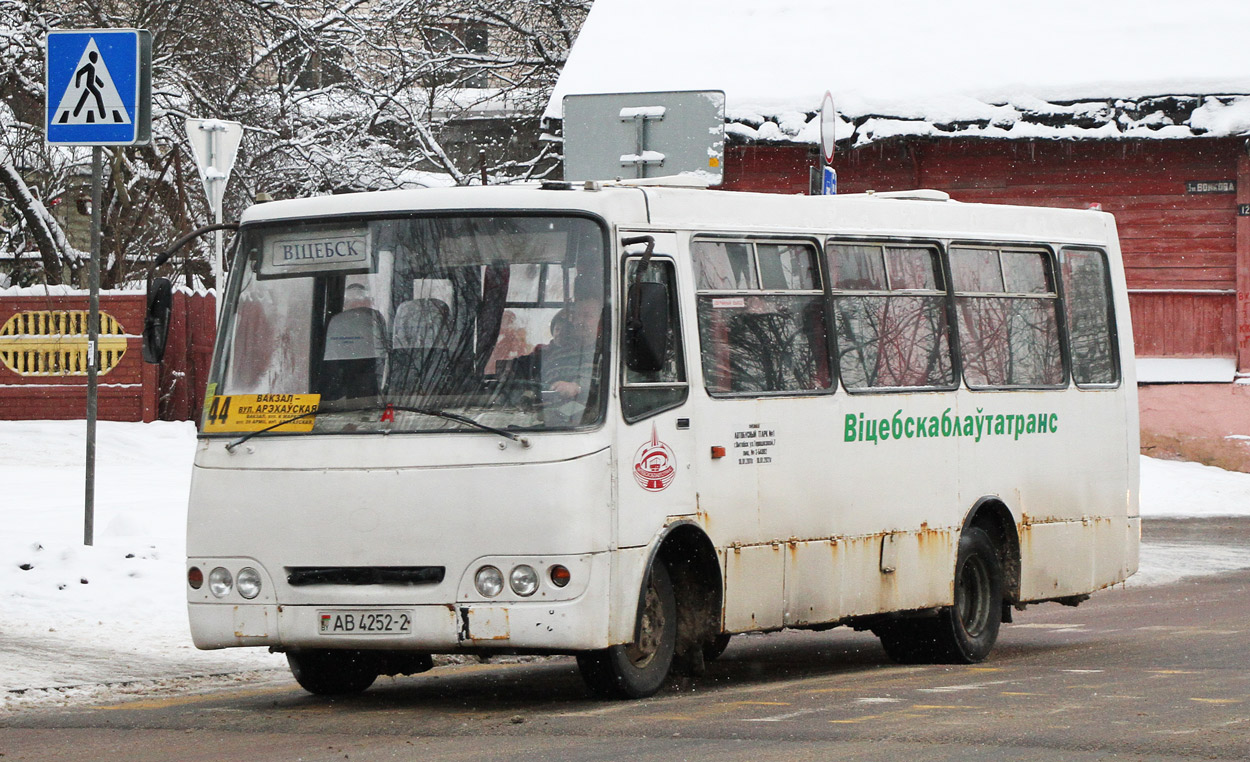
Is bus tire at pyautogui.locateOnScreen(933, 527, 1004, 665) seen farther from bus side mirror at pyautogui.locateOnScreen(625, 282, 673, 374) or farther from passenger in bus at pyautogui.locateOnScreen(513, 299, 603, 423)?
passenger in bus at pyautogui.locateOnScreen(513, 299, 603, 423)

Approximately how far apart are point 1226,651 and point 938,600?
65.4 inches

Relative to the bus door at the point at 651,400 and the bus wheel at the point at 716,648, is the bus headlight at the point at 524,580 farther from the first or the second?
the bus wheel at the point at 716,648

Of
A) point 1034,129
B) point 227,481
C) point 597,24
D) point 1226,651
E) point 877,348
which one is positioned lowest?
point 1226,651

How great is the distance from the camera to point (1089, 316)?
1373 centimetres

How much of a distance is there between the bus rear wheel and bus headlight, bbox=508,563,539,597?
3.66 meters

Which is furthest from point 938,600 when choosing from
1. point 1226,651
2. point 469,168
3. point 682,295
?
point 469,168

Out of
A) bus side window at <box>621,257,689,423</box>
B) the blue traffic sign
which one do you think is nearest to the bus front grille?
bus side window at <box>621,257,689,423</box>

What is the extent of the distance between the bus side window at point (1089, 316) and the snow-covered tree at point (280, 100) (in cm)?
1342

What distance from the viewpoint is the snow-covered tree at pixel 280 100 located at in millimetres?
28172

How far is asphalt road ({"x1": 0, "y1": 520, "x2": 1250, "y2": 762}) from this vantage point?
817cm

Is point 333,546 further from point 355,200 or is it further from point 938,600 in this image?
point 938,600

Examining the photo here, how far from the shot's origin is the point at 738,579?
34.4 feet

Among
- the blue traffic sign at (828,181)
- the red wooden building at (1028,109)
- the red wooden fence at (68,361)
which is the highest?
the red wooden building at (1028,109)

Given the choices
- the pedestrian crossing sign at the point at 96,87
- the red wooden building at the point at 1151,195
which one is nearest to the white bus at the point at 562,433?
the pedestrian crossing sign at the point at 96,87
